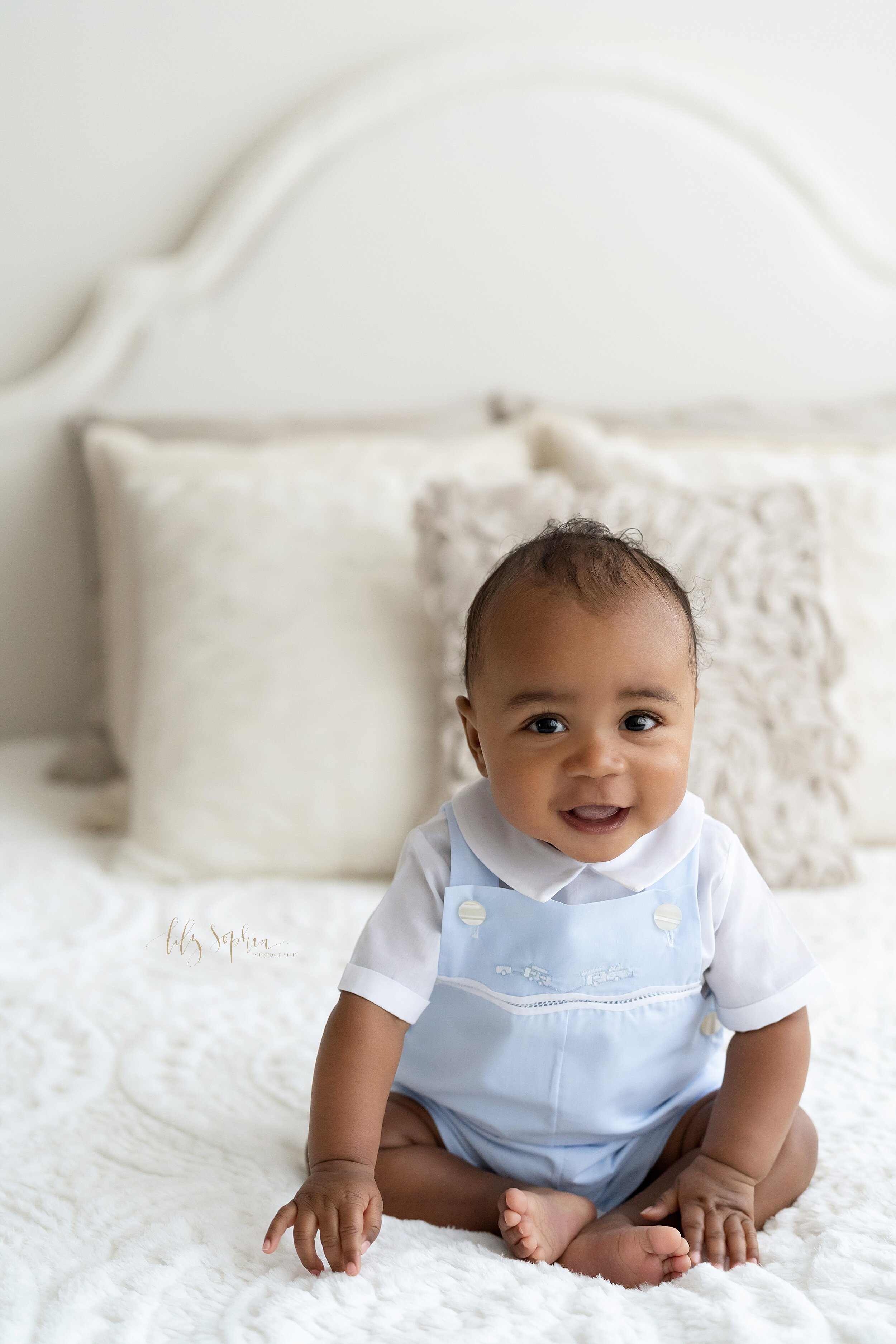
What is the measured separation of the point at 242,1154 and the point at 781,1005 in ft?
1.38

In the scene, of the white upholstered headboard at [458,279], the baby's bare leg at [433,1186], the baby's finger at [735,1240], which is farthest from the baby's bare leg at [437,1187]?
the white upholstered headboard at [458,279]

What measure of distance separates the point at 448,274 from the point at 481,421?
0.83ft

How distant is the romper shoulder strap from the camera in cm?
80

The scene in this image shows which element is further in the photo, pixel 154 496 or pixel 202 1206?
pixel 154 496

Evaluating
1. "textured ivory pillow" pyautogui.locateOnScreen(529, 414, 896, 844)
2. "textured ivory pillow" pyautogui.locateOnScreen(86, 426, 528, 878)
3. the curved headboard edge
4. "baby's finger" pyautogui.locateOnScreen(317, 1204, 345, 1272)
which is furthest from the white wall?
"baby's finger" pyautogui.locateOnScreen(317, 1204, 345, 1272)

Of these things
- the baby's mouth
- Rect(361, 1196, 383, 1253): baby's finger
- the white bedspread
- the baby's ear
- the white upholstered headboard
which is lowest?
the white bedspread

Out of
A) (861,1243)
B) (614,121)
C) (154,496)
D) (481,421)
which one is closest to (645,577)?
(861,1243)

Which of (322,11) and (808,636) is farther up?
(322,11)

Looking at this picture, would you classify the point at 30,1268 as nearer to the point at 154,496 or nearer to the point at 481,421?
the point at 154,496

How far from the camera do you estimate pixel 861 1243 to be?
2.41ft

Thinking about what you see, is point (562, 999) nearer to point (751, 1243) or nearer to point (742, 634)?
point (751, 1243)

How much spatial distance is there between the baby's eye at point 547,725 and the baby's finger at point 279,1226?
0.33 m

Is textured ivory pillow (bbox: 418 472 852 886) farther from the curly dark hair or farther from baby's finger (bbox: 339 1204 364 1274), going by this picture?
baby's finger (bbox: 339 1204 364 1274)

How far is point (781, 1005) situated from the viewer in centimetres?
80
